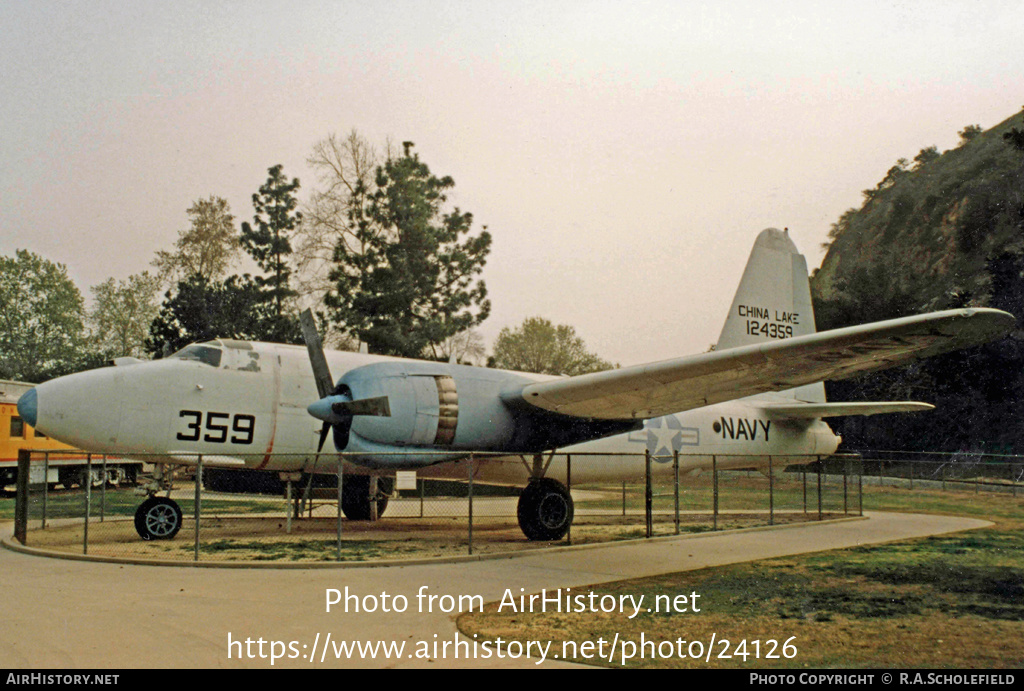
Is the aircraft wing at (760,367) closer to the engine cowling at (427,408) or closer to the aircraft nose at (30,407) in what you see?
the engine cowling at (427,408)

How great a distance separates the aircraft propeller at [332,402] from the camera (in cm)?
1249

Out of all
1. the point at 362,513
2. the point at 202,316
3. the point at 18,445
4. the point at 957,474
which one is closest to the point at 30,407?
the point at 362,513

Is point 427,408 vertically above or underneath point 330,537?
above

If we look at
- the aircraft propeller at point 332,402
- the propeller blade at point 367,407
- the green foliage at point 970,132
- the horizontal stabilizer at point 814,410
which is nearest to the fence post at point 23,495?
the aircraft propeller at point 332,402

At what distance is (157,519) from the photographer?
1352 cm

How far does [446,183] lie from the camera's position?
149 feet

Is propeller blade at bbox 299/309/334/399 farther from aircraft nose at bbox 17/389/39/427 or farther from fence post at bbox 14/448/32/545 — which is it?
fence post at bbox 14/448/32/545

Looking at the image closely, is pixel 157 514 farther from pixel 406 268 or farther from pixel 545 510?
pixel 406 268

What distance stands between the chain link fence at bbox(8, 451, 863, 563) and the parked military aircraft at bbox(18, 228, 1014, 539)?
294 mm

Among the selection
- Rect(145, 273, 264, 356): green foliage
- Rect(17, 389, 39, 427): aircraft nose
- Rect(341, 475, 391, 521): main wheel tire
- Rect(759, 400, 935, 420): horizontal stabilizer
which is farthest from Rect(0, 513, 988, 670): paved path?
Rect(145, 273, 264, 356): green foliage

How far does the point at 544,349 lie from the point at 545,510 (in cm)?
5049

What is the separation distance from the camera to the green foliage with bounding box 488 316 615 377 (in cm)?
6375

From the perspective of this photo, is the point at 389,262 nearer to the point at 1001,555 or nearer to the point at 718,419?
the point at 718,419
